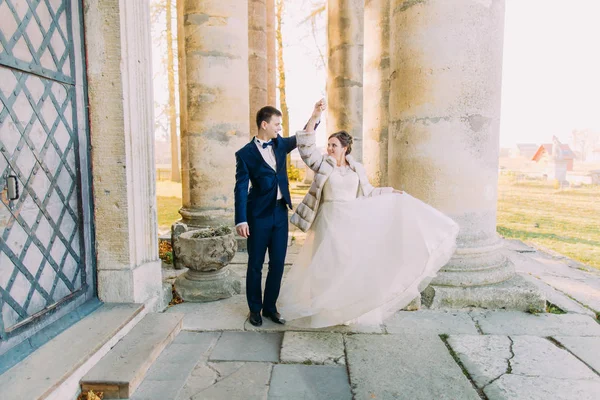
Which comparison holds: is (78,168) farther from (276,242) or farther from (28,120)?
(276,242)

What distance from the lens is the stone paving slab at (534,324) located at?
3.68 m

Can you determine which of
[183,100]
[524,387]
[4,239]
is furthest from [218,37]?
[524,387]

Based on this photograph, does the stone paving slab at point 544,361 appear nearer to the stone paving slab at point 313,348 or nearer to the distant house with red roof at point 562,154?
the stone paving slab at point 313,348

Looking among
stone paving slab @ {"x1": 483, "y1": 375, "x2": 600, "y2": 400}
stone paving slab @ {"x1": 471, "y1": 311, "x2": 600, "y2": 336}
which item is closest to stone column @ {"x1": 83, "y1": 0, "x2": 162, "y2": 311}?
stone paving slab @ {"x1": 483, "y1": 375, "x2": 600, "y2": 400}

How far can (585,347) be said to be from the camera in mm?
3395

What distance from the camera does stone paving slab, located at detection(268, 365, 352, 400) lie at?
106 inches

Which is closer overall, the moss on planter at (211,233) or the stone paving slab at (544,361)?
the stone paving slab at (544,361)

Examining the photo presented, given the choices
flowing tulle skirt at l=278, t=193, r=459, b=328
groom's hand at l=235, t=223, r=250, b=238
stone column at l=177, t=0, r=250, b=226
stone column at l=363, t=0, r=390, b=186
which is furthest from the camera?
stone column at l=363, t=0, r=390, b=186

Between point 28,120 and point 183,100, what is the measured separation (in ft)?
→ 13.3

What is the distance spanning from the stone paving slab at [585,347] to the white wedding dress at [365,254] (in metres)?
1.20

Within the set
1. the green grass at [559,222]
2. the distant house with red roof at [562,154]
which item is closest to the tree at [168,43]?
the green grass at [559,222]

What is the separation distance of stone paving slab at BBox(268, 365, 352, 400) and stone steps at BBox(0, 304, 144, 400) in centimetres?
124

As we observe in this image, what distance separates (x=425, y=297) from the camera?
13.7 feet

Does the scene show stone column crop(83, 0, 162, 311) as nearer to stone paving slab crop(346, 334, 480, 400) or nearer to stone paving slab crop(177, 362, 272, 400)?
stone paving slab crop(177, 362, 272, 400)
